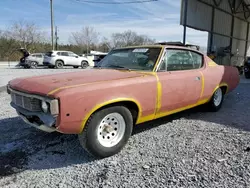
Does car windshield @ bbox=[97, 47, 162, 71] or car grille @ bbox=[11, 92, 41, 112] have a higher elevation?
car windshield @ bbox=[97, 47, 162, 71]

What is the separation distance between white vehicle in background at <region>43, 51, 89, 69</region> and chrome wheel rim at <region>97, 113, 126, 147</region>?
17432 millimetres

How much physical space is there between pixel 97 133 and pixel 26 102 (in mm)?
986

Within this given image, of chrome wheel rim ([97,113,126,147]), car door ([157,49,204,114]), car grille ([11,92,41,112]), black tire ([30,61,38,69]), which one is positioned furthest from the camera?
black tire ([30,61,38,69])

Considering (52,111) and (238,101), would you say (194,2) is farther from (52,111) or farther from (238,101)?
(52,111)

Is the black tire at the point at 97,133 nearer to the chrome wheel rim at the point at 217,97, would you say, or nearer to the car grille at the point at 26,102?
the car grille at the point at 26,102

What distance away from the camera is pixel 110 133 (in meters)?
3.08

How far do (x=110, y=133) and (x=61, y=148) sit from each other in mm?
824

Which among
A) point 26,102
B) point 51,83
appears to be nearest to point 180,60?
point 51,83

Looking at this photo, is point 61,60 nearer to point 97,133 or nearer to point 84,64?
point 84,64

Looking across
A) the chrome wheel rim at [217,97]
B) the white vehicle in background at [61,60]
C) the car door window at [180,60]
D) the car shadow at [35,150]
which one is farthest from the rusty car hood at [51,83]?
the white vehicle in background at [61,60]

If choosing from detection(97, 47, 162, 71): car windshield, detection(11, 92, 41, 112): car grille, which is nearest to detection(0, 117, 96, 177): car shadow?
detection(11, 92, 41, 112): car grille

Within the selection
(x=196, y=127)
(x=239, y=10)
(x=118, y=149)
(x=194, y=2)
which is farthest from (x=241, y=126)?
(x=239, y=10)

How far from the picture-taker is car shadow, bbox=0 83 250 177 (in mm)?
2918

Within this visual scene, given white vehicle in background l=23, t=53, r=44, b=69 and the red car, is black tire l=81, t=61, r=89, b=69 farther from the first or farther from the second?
the red car
